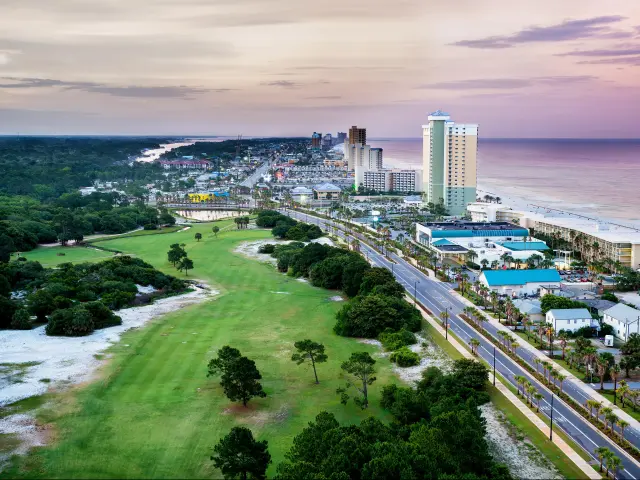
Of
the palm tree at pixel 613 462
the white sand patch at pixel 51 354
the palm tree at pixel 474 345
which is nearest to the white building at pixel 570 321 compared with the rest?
the palm tree at pixel 474 345

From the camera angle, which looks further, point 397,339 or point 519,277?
point 519,277

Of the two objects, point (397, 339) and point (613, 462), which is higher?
point (613, 462)

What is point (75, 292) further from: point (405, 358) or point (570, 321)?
point (570, 321)

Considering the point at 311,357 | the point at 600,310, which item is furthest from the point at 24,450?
the point at 600,310

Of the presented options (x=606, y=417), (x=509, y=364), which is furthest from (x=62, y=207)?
(x=606, y=417)

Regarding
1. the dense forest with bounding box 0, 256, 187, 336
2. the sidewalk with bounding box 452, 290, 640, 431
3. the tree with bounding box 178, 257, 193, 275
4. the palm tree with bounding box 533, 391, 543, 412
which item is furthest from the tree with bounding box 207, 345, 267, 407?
the tree with bounding box 178, 257, 193, 275

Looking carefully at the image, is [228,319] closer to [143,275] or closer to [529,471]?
[143,275]

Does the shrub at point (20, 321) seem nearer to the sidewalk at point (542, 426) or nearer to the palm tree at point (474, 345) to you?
the sidewalk at point (542, 426)
